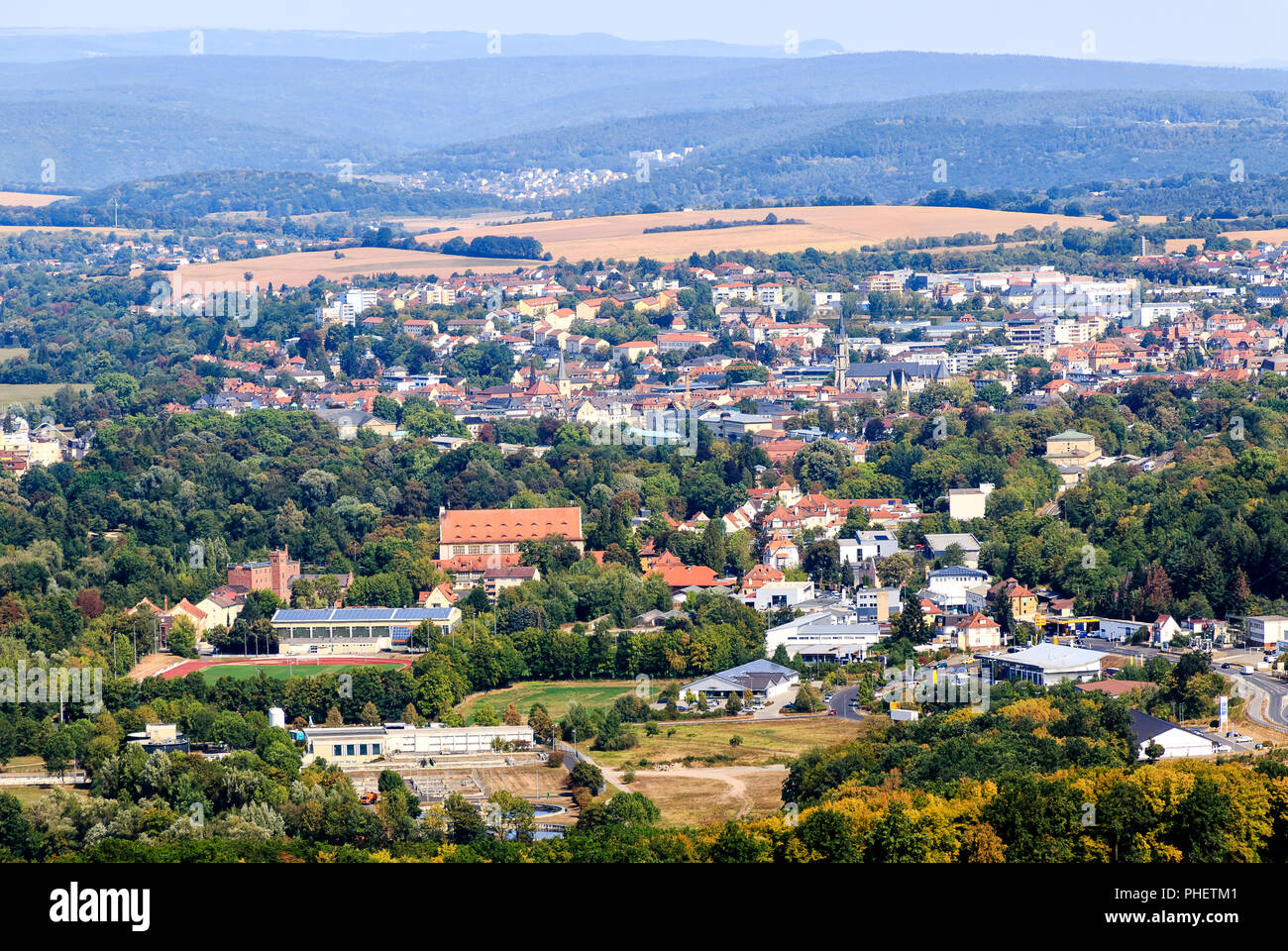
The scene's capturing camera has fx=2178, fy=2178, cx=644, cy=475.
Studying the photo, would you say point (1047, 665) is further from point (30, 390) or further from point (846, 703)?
point (30, 390)

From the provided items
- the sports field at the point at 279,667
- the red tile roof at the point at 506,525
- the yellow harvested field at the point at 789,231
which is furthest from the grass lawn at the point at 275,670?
the yellow harvested field at the point at 789,231

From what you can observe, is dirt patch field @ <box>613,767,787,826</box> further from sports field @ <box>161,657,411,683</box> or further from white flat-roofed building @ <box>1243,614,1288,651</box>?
white flat-roofed building @ <box>1243,614,1288,651</box>

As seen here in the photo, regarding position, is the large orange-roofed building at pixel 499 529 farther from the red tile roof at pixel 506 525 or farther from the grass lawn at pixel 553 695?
the grass lawn at pixel 553 695

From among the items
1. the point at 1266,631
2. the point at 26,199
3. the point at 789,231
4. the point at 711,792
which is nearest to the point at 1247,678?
the point at 1266,631

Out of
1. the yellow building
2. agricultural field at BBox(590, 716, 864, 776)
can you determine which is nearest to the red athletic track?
agricultural field at BBox(590, 716, 864, 776)
